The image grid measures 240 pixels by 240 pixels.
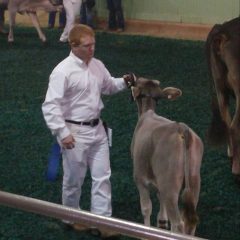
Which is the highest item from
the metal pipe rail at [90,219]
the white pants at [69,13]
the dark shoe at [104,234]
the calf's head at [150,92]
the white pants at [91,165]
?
the metal pipe rail at [90,219]

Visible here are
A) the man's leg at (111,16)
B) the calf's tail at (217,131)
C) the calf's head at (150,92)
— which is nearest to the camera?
the calf's head at (150,92)

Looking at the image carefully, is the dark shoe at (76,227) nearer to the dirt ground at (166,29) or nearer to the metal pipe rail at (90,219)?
the metal pipe rail at (90,219)

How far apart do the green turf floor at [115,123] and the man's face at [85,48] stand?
126cm

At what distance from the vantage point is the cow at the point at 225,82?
5.74 m

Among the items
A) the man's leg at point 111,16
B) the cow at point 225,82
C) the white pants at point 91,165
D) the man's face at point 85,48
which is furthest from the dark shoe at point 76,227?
the man's leg at point 111,16

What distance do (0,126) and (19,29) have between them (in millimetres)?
7657

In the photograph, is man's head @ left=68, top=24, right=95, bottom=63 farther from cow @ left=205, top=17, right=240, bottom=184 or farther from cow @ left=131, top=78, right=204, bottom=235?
cow @ left=205, top=17, right=240, bottom=184

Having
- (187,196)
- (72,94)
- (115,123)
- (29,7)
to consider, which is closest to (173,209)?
(187,196)

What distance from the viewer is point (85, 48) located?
449cm

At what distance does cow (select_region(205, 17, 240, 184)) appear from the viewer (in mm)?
5738

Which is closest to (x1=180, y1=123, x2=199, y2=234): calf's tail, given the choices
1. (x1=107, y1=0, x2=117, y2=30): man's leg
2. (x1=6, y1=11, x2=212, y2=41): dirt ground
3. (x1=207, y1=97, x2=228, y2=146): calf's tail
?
(x1=207, y1=97, x2=228, y2=146): calf's tail

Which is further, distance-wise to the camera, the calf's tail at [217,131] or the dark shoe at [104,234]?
the calf's tail at [217,131]

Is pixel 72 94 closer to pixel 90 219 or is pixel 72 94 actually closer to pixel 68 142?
pixel 68 142

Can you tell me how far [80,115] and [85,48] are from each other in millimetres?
459
